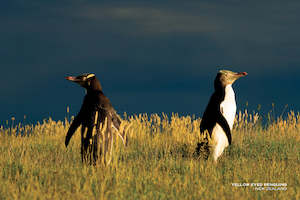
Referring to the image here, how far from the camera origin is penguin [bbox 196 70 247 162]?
29.0 feet

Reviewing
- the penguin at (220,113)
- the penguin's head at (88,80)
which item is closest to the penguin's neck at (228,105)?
the penguin at (220,113)

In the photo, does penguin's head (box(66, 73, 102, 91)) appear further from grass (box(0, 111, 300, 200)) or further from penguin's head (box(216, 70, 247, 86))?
penguin's head (box(216, 70, 247, 86))

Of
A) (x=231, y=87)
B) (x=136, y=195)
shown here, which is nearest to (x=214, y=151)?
(x=231, y=87)

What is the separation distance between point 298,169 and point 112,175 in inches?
163

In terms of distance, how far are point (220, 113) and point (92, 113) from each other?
3.07m

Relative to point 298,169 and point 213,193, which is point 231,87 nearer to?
point 298,169

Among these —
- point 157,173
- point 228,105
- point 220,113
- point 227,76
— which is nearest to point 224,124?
point 220,113

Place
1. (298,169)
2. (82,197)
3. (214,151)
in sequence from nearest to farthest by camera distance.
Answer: (82,197)
(298,169)
(214,151)

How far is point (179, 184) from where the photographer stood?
6.09m

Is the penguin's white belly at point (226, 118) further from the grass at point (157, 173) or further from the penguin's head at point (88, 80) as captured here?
the penguin's head at point (88, 80)

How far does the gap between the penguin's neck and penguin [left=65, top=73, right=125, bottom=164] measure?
9.02 ft

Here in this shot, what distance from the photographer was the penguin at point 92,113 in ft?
24.3

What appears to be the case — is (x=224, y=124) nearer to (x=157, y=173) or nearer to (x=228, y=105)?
(x=228, y=105)

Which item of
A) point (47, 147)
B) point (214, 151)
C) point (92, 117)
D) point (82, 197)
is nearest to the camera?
point (82, 197)
